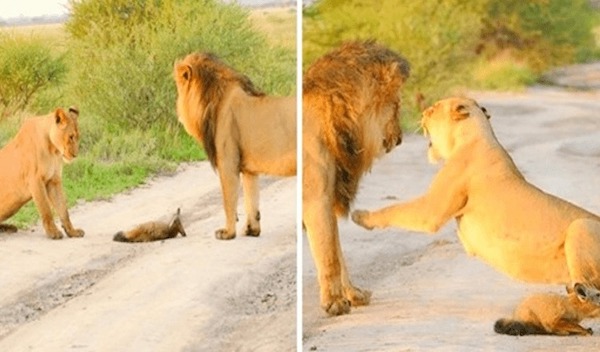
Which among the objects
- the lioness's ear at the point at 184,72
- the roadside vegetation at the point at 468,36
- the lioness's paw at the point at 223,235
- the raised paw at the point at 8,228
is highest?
the roadside vegetation at the point at 468,36

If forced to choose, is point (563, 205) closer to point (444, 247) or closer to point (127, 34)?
point (444, 247)

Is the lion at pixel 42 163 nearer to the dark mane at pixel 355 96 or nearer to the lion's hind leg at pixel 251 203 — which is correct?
the lion's hind leg at pixel 251 203

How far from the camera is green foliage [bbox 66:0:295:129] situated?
3006 millimetres

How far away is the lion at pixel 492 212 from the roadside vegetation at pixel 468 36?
2.8 inches

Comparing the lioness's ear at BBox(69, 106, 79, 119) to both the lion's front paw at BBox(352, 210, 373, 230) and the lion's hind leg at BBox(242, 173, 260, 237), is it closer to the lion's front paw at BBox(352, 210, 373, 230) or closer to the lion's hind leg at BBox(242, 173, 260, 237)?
the lion's hind leg at BBox(242, 173, 260, 237)

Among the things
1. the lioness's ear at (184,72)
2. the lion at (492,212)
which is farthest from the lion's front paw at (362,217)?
the lioness's ear at (184,72)

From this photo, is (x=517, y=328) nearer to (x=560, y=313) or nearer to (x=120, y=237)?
(x=560, y=313)

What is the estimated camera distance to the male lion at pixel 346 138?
9.66 feet

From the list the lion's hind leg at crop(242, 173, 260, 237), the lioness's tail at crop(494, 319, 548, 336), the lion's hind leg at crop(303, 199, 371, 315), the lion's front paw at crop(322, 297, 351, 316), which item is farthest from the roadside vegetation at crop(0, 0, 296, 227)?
the lioness's tail at crop(494, 319, 548, 336)

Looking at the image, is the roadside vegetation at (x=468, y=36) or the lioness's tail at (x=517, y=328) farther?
the roadside vegetation at (x=468, y=36)

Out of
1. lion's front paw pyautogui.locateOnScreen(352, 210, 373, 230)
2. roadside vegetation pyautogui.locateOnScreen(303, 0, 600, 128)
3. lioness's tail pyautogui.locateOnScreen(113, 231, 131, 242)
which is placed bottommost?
lioness's tail pyautogui.locateOnScreen(113, 231, 131, 242)

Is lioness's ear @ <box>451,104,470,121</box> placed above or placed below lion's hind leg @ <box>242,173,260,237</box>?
above

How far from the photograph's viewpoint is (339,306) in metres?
2.94

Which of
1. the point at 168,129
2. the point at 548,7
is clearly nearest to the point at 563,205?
the point at 548,7
